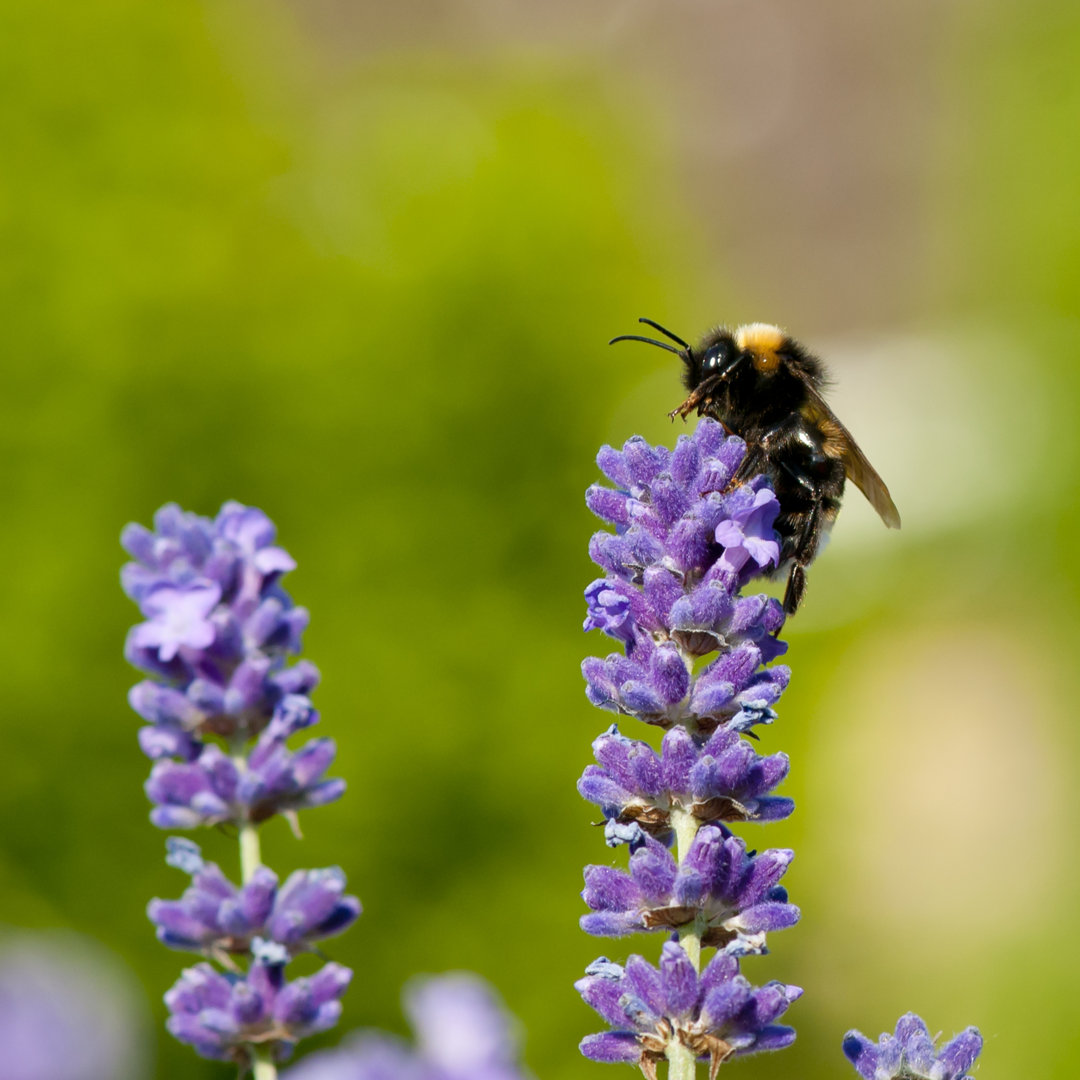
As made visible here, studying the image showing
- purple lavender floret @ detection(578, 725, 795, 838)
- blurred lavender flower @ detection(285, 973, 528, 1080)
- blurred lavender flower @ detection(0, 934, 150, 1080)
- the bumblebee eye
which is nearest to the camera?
purple lavender floret @ detection(578, 725, 795, 838)

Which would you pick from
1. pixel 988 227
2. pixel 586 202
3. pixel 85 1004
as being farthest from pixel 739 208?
pixel 85 1004

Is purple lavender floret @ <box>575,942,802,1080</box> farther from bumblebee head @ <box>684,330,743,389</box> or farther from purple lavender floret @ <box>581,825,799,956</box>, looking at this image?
bumblebee head @ <box>684,330,743,389</box>

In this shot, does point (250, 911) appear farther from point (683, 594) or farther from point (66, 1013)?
point (66, 1013)

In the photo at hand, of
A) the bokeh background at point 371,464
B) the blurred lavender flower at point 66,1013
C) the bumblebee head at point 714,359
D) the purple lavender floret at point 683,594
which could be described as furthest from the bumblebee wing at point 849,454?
the bokeh background at point 371,464

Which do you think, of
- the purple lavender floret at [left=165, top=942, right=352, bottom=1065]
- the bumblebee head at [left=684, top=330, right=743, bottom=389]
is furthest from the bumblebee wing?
the purple lavender floret at [left=165, top=942, right=352, bottom=1065]

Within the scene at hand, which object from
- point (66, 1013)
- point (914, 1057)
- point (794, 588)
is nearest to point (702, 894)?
point (914, 1057)

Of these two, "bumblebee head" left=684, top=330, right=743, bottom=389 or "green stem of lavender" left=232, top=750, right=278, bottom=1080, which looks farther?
"bumblebee head" left=684, top=330, right=743, bottom=389

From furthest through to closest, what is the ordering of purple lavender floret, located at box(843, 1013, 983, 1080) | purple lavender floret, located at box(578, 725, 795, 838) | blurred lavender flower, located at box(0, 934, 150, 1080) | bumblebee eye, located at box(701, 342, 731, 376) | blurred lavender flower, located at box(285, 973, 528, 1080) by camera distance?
blurred lavender flower, located at box(0, 934, 150, 1080)
bumblebee eye, located at box(701, 342, 731, 376)
blurred lavender flower, located at box(285, 973, 528, 1080)
purple lavender floret, located at box(578, 725, 795, 838)
purple lavender floret, located at box(843, 1013, 983, 1080)
